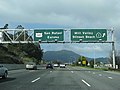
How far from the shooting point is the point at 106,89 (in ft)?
56.0

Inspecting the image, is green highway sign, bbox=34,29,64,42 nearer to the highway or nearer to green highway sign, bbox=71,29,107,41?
green highway sign, bbox=71,29,107,41

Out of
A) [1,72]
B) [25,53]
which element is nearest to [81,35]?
[1,72]

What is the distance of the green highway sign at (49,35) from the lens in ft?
172

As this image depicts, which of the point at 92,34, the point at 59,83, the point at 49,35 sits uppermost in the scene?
the point at 92,34

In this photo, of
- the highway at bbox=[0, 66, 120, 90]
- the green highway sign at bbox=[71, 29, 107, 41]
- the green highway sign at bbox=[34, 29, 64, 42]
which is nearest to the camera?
the highway at bbox=[0, 66, 120, 90]

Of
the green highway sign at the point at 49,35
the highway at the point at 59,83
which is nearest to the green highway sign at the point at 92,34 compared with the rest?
the green highway sign at the point at 49,35

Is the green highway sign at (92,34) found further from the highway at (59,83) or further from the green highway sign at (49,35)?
the highway at (59,83)

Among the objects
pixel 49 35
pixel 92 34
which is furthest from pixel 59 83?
pixel 92 34

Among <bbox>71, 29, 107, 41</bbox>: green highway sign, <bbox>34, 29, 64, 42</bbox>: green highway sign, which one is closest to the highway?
<bbox>71, 29, 107, 41</bbox>: green highway sign

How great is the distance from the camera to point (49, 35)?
5250cm

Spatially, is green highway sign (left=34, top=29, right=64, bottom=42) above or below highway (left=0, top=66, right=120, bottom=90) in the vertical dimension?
above

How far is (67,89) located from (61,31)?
119 feet

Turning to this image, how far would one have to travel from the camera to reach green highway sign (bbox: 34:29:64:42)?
5250 centimetres

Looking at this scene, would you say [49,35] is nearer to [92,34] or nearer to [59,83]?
[92,34]
